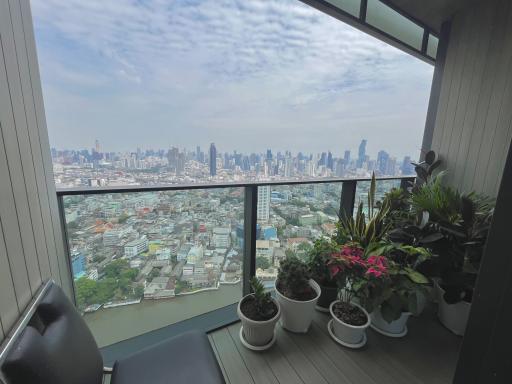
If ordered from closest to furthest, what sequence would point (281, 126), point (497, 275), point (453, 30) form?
point (497, 275) < point (453, 30) < point (281, 126)

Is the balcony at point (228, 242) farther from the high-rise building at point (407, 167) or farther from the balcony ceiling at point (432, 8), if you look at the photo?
the high-rise building at point (407, 167)

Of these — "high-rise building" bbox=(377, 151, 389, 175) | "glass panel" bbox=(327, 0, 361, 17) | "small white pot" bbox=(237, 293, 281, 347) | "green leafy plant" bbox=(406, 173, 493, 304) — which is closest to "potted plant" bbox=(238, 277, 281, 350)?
"small white pot" bbox=(237, 293, 281, 347)

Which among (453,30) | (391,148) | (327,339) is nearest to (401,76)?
(453,30)

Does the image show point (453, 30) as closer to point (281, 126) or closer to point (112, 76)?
point (281, 126)

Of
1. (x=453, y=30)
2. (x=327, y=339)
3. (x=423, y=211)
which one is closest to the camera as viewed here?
(x=327, y=339)

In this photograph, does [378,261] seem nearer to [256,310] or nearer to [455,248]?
[455,248]

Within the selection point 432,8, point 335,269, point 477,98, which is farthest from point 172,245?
point 432,8
